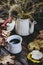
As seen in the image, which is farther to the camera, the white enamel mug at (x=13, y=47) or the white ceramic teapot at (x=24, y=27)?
the white ceramic teapot at (x=24, y=27)

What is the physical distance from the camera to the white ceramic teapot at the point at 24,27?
135 centimetres

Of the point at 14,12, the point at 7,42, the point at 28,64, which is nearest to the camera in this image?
the point at 28,64

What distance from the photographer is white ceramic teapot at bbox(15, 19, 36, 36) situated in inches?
53.0

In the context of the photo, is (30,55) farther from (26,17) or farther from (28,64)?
(26,17)

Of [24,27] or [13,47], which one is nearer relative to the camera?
[13,47]

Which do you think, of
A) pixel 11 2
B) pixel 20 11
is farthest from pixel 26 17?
pixel 11 2

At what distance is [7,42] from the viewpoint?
4.18 ft

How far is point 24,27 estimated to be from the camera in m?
1.37

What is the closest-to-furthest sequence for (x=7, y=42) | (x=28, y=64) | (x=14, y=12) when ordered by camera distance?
(x=28, y=64) → (x=7, y=42) → (x=14, y=12)

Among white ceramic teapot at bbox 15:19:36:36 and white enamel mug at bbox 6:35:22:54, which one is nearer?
white enamel mug at bbox 6:35:22:54

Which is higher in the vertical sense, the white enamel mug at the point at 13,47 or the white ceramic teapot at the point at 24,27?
the white ceramic teapot at the point at 24,27

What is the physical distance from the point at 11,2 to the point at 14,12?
0.26 feet

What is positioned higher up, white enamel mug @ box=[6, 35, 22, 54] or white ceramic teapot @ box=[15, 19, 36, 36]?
white ceramic teapot @ box=[15, 19, 36, 36]

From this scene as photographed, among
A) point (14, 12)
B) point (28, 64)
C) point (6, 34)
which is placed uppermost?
point (14, 12)
